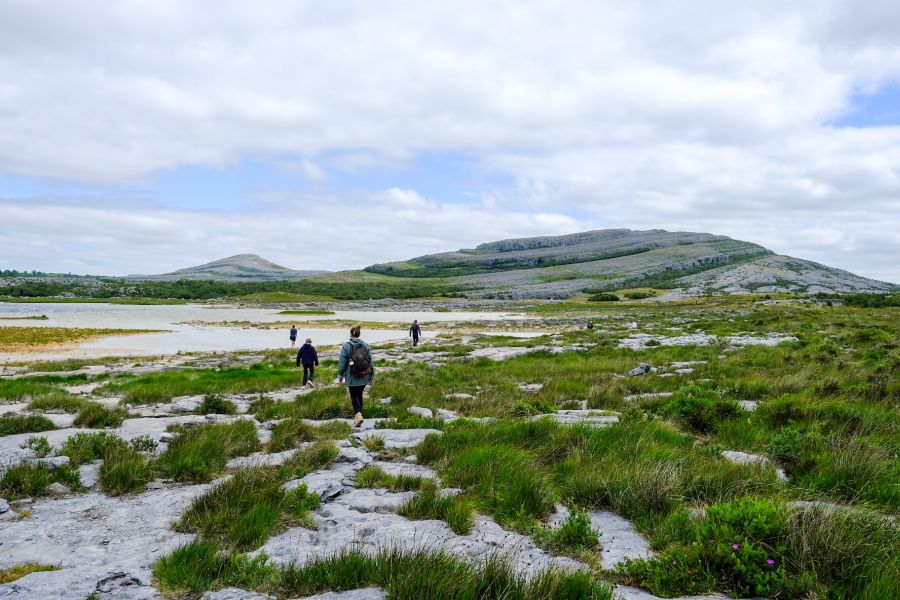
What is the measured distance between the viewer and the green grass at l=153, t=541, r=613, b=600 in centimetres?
373

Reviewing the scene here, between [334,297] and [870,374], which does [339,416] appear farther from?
[334,297]

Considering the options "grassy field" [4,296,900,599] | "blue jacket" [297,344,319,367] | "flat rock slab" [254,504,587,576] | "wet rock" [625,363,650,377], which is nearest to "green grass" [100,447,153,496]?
"grassy field" [4,296,900,599]

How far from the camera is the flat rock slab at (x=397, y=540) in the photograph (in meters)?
4.55

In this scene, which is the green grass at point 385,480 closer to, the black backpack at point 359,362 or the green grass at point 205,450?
the green grass at point 205,450

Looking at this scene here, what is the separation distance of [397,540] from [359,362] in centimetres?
666

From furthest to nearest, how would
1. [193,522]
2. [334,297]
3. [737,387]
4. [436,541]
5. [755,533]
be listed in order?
[334,297] < [737,387] < [193,522] < [436,541] < [755,533]

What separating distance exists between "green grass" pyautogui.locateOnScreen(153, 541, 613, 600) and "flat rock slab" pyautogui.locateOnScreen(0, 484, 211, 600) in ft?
1.17

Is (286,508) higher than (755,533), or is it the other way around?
(755,533)

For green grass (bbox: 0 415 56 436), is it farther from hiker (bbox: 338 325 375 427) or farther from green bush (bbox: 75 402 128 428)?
hiker (bbox: 338 325 375 427)

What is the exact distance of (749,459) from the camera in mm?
6969

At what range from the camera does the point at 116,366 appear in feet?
86.5

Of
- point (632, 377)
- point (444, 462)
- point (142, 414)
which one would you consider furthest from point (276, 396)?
point (632, 377)

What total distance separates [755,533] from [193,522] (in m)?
5.68

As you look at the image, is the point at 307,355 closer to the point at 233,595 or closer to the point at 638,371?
the point at 638,371
